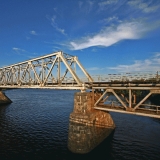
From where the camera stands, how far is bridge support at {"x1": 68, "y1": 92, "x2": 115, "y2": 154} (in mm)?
19156

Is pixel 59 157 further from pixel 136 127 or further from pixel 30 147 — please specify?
pixel 136 127

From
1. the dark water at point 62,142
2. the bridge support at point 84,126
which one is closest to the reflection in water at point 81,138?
the bridge support at point 84,126

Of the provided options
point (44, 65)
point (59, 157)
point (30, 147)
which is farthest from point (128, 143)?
point (44, 65)

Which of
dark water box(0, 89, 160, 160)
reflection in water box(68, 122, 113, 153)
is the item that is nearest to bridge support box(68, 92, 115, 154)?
reflection in water box(68, 122, 113, 153)

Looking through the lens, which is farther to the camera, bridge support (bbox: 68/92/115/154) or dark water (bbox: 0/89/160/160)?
bridge support (bbox: 68/92/115/154)

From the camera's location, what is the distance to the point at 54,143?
22344mm

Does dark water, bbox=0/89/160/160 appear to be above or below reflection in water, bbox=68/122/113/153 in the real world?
below

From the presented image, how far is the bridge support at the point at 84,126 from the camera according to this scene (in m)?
19.2

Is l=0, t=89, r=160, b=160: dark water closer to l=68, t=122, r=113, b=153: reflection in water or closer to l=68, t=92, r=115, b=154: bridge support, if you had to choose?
l=68, t=122, r=113, b=153: reflection in water

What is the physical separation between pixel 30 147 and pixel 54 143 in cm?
357

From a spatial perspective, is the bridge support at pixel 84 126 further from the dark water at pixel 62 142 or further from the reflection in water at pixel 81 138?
the dark water at pixel 62 142

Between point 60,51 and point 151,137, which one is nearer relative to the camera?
point 151,137

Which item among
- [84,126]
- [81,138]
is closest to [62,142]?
[81,138]

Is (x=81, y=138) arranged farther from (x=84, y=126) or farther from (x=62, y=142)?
(x=62, y=142)
